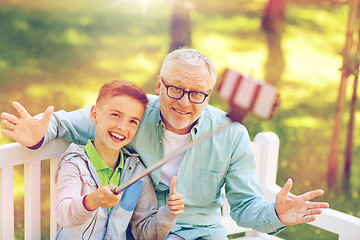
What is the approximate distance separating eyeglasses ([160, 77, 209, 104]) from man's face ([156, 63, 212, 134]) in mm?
10

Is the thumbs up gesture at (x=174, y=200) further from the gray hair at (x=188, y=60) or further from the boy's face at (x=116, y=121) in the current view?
the gray hair at (x=188, y=60)

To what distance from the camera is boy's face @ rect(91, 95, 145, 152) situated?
6.15 feet

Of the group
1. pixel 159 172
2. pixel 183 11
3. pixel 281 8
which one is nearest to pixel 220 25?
pixel 281 8

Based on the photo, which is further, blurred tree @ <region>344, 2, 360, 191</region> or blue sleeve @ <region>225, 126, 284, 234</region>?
blurred tree @ <region>344, 2, 360, 191</region>

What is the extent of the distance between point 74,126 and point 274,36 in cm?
525

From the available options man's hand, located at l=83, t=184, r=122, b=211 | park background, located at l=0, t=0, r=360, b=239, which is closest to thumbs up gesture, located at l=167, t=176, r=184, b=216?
man's hand, located at l=83, t=184, r=122, b=211

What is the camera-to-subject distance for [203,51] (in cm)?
639

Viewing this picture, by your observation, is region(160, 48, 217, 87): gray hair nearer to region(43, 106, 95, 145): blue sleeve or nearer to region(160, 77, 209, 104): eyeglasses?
region(160, 77, 209, 104): eyeglasses

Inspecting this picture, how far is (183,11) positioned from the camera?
548cm

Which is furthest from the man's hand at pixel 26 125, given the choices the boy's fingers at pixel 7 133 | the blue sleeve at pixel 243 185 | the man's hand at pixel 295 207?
the man's hand at pixel 295 207

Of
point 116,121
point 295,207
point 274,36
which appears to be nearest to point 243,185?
point 295,207

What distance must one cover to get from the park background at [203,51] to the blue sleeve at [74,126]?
2045 millimetres

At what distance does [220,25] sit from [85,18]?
173cm

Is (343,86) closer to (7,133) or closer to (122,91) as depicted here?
(122,91)
